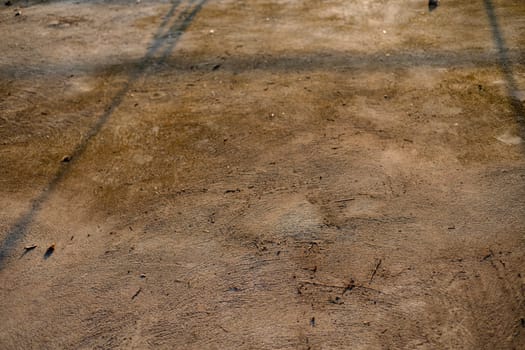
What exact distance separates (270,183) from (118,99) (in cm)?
187

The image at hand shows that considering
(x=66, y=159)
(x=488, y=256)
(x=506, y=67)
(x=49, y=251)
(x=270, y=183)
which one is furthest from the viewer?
(x=506, y=67)

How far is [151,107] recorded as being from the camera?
13.1 feet

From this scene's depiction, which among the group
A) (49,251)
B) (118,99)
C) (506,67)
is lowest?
(49,251)

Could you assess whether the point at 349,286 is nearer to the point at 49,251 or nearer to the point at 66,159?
the point at 49,251

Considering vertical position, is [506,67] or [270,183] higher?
[506,67]

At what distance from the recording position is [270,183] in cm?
319

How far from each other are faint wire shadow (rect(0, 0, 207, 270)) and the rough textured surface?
0.07 ft

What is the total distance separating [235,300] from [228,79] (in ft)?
7.96

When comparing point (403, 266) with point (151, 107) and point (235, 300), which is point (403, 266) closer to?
point (235, 300)

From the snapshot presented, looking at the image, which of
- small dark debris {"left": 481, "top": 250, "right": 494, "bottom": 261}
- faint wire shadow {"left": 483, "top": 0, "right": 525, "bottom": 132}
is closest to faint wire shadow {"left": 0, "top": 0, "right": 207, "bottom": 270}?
small dark debris {"left": 481, "top": 250, "right": 494, "bottom": 261}

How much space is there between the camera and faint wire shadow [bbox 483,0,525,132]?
3586 mm

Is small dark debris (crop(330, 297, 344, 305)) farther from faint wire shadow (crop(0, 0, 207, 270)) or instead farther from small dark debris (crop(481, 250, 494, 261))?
faint wire shadow (crop(0, 0, 207, 270))

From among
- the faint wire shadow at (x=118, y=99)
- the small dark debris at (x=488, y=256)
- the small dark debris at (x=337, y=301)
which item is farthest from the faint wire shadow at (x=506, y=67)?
the faint wire shadow at (x=118, y=99)

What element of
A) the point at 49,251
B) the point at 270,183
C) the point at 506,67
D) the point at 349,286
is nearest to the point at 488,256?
the point at 349,286
